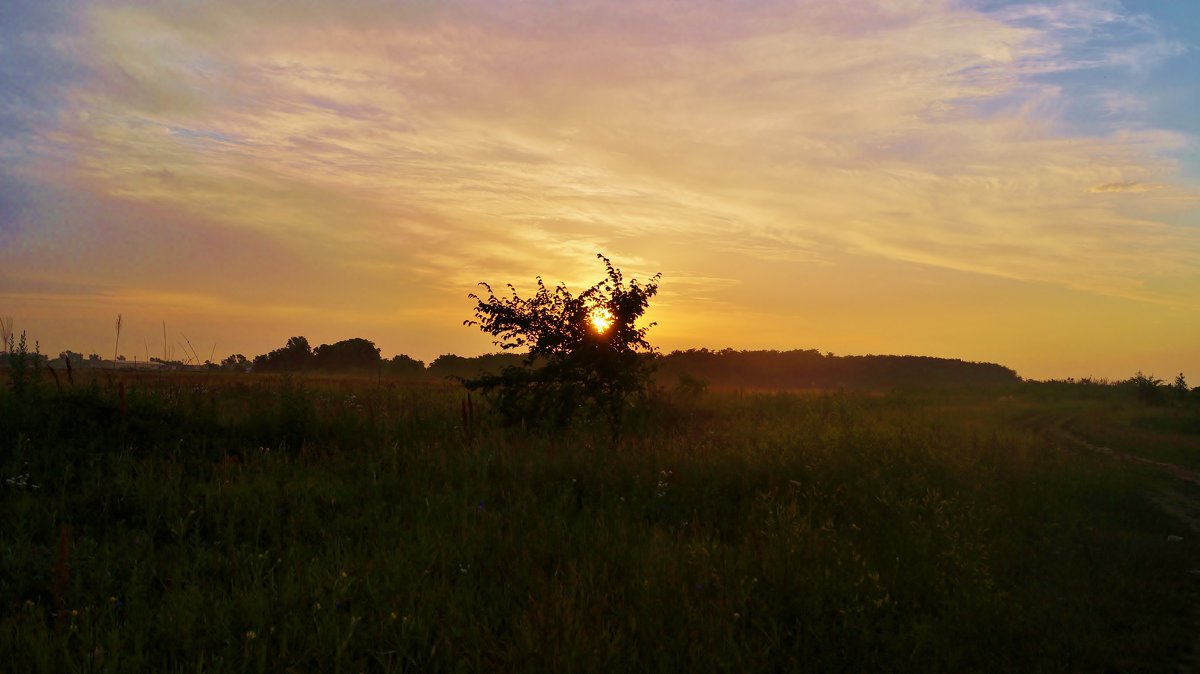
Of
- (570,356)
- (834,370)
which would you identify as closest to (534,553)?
(570,356)

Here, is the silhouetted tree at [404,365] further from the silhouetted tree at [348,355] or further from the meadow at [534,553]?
the meadow at [534,553]

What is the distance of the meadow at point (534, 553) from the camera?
182 inches

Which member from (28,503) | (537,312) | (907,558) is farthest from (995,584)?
(537,312)

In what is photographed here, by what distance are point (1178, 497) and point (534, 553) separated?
11930 millimetres

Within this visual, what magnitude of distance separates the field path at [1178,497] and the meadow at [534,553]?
0.09m

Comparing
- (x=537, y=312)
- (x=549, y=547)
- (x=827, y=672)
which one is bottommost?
(x=827, y=672)

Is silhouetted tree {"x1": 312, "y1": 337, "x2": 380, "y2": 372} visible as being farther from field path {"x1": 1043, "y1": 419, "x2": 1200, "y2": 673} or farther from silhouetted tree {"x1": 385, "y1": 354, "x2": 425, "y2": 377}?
field path {"x1": 1043, "y1": 419, "x2": 1200, "y2": 673}

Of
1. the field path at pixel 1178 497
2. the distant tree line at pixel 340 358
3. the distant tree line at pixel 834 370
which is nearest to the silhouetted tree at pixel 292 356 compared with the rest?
the distant tree line at pixel 340 358

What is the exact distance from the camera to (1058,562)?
7582 millimetres

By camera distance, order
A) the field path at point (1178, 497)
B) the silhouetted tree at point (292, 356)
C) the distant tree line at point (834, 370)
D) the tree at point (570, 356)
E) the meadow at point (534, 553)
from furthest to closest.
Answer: the distant tree line at point (834, 370), the silhouetted tree at point (292, 356), the tree at point (570, 356), the field path at point (1178, 497), the meadow at point (534, 553)

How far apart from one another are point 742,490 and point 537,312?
7.35 metres

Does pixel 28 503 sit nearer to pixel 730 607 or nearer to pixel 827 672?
pixel 730 607

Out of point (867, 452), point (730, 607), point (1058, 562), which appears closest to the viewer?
point (730, 607)

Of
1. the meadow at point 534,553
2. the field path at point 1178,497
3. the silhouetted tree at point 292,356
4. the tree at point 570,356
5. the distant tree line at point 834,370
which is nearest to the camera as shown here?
the meadow at point 534,553
